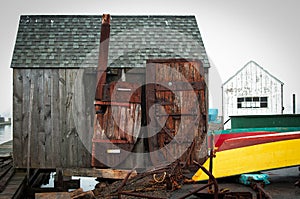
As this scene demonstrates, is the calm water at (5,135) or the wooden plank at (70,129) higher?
the wooden plank at (70,129)

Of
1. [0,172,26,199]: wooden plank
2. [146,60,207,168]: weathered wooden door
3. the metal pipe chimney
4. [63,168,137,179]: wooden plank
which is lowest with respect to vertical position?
[0,172,26,199]: wooden plank

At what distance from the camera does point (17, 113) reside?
8688mm

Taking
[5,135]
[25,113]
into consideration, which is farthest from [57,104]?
[5,135]

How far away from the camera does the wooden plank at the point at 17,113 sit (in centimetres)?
869

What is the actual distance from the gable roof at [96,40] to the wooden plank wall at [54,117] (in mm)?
296

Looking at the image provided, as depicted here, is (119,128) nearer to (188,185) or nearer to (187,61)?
(187,61)

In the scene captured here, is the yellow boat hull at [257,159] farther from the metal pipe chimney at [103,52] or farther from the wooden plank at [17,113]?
the wooden plank at [17,113]

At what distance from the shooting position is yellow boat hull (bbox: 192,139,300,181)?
5.67 m

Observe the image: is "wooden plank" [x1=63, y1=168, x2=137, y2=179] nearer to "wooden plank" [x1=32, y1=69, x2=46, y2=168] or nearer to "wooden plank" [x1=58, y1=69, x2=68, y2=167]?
"wooden plank" [x1=58, y1=69, x2=68, y2=167]

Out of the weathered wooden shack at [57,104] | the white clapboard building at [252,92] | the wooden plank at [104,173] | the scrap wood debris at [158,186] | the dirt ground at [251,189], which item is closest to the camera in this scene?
the dirt ground at [251,189]

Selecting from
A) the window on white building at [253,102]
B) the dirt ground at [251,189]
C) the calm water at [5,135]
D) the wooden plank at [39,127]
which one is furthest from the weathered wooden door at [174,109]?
the calm water at [5,135]

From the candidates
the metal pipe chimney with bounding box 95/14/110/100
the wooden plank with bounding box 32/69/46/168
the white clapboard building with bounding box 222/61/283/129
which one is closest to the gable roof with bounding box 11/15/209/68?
the wooden plank with bounding box 32/69/46/168


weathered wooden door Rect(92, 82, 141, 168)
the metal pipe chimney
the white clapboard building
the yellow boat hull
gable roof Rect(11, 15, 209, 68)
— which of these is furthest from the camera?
the white clapboard building

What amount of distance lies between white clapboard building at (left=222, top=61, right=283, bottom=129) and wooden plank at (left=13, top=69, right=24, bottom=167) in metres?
11.6
